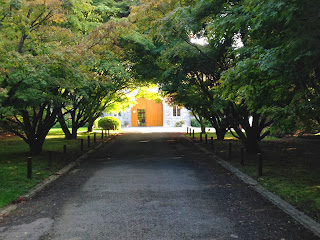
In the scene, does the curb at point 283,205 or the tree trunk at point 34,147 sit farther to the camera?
the tree trunk at point 34,147

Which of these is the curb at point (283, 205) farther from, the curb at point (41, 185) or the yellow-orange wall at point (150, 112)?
the yellow-orange wall at point (150, 112)

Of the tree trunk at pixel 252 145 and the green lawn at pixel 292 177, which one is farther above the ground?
the tree trunk at pixel 252 145

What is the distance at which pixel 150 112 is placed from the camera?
51.4 m

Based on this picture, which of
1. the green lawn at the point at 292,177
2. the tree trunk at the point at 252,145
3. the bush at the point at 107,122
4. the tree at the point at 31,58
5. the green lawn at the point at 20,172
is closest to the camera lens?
the green lawn at the point at 292,177

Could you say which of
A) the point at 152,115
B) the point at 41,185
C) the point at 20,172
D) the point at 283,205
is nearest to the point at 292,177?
the point at 283,205

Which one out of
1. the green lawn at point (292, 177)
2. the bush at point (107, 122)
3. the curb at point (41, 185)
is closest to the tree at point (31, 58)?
the curb at point (41, 185)

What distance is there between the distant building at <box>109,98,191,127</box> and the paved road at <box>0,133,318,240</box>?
3948 cm

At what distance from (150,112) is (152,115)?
0.69 metres

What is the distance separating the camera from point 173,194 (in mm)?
7336

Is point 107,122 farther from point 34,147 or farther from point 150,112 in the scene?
point 34,147

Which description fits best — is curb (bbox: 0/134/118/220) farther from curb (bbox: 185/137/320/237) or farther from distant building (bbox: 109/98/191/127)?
distant building (bbox: 109/98/191/127)

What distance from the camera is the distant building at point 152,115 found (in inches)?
1938

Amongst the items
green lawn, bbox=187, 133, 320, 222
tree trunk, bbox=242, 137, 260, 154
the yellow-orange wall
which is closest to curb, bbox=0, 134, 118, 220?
green lawn, bbox=187, 133, 320, 222

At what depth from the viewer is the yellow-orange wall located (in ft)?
167
